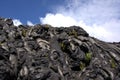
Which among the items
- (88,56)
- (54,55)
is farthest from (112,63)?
(54,55)

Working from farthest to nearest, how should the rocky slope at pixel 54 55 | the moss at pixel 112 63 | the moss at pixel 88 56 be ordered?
the moss at pixel 88 56
the moss at pixel 112 63
the rocky slope at pixel 54 55

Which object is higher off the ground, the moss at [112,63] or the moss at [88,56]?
the moss at [88,56]

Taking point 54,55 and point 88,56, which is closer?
point 54,55

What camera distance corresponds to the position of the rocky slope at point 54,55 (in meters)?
50.2

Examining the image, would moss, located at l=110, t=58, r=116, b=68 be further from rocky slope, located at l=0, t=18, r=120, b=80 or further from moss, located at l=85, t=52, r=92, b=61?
moss, located at l=85, t=52, r=92, b=61

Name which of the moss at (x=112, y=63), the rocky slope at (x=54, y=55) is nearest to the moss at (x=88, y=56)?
the rocky slope at (x=54, y=55)

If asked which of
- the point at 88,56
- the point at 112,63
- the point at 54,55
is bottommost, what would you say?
the point at 112,63

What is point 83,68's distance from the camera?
53188 millimetres

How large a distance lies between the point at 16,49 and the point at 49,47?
5.93 m

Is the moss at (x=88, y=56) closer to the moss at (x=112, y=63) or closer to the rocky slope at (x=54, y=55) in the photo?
the rocky slope at (x=54, y=55)

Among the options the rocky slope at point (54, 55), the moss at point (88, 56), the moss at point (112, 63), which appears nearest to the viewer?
the rocky slope at point (54, 55)

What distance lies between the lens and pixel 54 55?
54.2m

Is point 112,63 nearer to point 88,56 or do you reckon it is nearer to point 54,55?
point 88,56

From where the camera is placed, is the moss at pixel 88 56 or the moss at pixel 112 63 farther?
the moss at pixel 88 56
